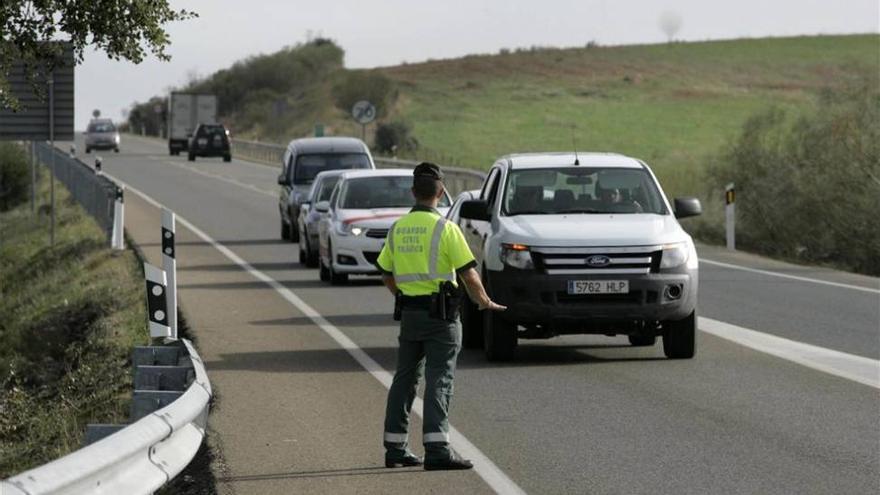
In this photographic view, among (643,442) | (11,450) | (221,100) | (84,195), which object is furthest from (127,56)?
(221,100)

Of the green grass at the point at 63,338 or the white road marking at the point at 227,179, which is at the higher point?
the green grass at the point at 63,338

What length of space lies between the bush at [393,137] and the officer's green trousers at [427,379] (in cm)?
6996

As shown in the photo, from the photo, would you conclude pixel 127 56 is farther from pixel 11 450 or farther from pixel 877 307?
pixel 877 307

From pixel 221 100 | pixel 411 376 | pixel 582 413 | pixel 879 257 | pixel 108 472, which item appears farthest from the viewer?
pixel 221 100

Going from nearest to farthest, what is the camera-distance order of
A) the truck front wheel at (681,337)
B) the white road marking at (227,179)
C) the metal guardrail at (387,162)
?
the truck front wheel at (681,337) → the metal guardrail at (387,162) → the white road marking at (227,179)

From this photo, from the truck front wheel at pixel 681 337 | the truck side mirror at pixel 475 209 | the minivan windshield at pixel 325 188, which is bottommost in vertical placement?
the truck front wheel at pixel 681 337

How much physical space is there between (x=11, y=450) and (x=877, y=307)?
10218 millimetres

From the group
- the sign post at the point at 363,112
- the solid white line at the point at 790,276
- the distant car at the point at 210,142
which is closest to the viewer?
the solid white line at the point at 790,276

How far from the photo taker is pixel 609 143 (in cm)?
7825

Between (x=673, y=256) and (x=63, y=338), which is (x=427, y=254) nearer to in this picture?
(x=673, y=256)

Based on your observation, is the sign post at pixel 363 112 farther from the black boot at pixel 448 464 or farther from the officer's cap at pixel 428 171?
the black boot at pixel 448 464

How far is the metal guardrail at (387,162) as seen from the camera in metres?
38.6

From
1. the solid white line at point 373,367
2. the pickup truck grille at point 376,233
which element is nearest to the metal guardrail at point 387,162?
the solid white line at point 373,367

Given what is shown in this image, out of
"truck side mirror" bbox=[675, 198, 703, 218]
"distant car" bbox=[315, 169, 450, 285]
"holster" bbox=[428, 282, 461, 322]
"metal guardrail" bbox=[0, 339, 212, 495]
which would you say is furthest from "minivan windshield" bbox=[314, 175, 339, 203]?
"metal guardrail" bbox=[0, 339, 212, 495]
